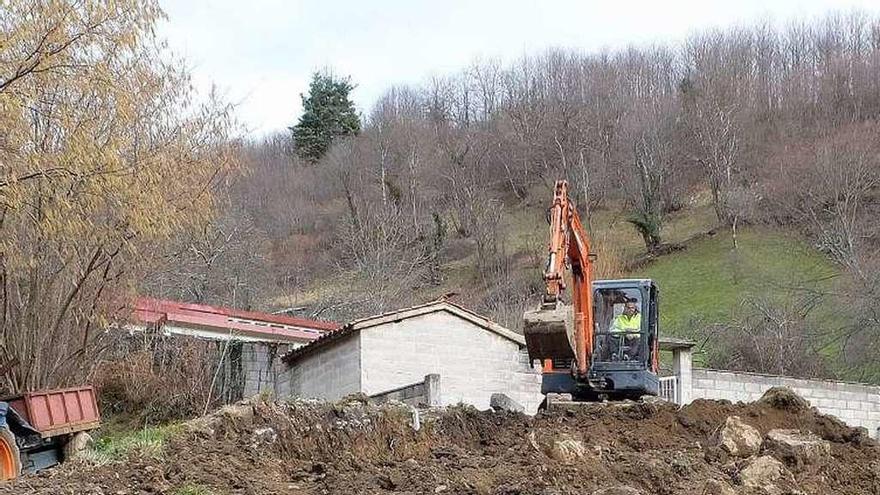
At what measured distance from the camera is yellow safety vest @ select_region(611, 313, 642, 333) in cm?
1255

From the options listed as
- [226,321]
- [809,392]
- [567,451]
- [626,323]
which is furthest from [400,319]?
[567,451]

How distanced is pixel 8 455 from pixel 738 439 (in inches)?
280

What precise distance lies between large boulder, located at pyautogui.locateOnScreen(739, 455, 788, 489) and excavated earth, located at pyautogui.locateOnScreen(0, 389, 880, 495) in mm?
20

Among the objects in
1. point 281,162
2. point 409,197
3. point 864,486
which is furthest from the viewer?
point 281,162

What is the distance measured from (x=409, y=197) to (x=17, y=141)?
3197cm

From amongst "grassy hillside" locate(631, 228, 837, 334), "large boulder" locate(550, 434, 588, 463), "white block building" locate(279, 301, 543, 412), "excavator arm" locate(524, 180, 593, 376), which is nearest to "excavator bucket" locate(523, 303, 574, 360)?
"excavator arm" locate(524, 180, 593, 376)

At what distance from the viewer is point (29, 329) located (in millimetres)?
14359

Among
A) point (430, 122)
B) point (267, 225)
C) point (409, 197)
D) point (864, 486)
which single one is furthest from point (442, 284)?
point (864, 486)

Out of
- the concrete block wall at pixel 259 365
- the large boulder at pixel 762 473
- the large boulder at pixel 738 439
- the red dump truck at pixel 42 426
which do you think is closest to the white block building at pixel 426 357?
the concrete block wall at pixel 259 365

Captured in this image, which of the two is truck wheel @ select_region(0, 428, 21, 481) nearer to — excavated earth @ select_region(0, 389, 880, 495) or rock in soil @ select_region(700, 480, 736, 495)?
excavated earth @ select_region(0, 389, 880, 495)

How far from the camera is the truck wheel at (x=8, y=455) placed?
10.3 metres

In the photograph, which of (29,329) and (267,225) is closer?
(29,329)

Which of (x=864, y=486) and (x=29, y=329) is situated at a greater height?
(x=29, y=329)

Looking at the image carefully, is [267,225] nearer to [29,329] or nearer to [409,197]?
[409,197]
